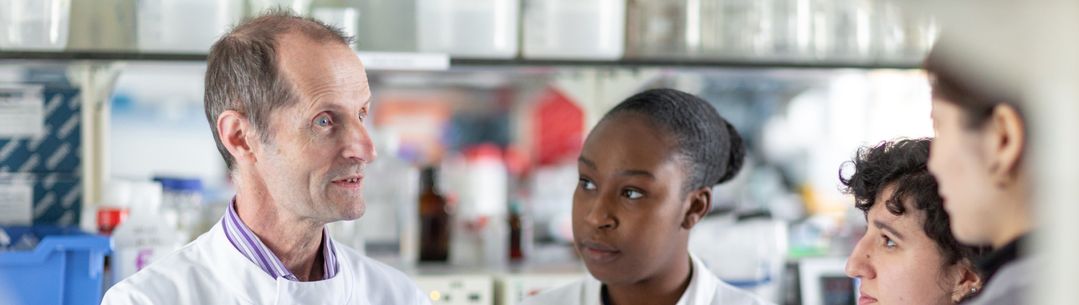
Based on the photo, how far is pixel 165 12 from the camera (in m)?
2.84

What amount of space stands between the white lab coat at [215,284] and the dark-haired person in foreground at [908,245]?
0.77 meters

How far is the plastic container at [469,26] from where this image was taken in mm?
2938

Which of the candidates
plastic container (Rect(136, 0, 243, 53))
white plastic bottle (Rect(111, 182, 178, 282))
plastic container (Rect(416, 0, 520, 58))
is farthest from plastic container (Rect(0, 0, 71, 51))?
plastic container (Rect(416, 0, 520, 58))

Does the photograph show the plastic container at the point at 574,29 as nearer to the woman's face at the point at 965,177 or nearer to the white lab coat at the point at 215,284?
the white lab coat at the point at 215,284

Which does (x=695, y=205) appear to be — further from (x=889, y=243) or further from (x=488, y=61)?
(x=488, y=61)

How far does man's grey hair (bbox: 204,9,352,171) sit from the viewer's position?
1.57 metres

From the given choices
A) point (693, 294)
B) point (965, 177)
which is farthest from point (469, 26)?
point (965, 177)

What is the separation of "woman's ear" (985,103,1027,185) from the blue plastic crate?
2.11m

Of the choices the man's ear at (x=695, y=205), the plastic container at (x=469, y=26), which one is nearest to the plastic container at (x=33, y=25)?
the plastic container at (x=469, y=26)

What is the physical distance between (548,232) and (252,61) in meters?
2.28

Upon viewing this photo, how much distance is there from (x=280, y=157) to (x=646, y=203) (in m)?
0.61

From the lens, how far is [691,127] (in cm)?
192

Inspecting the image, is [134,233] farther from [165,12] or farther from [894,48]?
[894,48]

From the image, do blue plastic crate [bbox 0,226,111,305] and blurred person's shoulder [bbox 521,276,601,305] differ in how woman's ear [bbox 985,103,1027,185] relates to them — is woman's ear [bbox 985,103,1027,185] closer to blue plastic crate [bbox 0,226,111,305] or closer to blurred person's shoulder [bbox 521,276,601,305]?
blurred person's shoulder [bbox 521,276,601,305]
